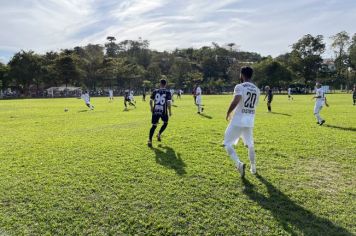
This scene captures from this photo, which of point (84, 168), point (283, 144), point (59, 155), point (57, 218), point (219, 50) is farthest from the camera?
point (219, 50)

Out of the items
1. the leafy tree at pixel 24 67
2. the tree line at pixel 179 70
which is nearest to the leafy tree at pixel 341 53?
the tree line at pixel 179 70

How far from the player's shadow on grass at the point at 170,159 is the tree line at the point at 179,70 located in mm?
65317

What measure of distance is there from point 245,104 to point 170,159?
2.79 metres

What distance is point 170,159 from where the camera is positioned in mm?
8133

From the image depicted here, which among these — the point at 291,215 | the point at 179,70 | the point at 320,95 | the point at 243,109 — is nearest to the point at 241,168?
the point at 243,109

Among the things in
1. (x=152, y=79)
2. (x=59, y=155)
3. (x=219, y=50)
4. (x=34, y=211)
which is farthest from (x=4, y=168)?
(x=219, y=50)

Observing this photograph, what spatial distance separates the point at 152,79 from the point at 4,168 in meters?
91.1

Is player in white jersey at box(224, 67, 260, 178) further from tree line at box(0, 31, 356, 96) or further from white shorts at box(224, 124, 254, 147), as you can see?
tree line at box(0, 31, 356, 96)

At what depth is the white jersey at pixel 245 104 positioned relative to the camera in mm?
6168

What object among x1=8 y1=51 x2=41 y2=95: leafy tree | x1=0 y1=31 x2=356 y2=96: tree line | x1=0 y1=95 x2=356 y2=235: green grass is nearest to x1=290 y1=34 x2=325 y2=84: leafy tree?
x1=0 y1=31 x2=356 y2=96: tree line

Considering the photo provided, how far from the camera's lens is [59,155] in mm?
8734

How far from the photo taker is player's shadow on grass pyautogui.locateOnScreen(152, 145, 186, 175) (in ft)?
23.9

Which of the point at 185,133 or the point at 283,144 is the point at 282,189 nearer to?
the point at 283,144

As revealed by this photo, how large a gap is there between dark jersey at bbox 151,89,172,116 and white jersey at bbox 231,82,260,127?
4120mm
